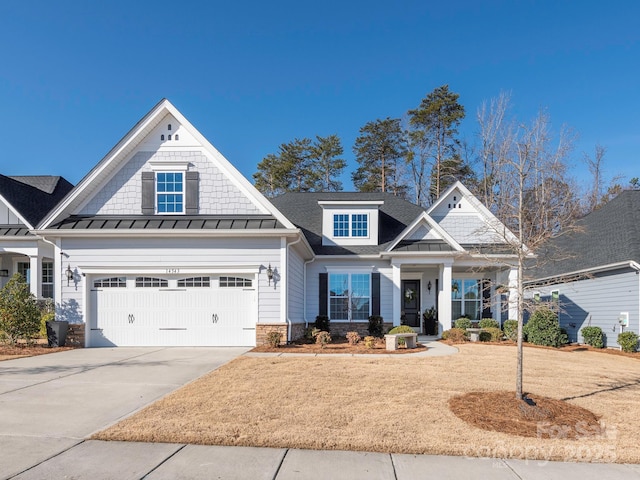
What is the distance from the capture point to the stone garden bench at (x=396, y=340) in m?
13.0

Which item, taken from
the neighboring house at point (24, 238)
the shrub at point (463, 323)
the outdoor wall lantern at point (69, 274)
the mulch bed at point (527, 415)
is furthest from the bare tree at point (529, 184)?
the neighboring house at point (24, 238)

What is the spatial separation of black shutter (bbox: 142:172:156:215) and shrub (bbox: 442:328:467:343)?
439 inches

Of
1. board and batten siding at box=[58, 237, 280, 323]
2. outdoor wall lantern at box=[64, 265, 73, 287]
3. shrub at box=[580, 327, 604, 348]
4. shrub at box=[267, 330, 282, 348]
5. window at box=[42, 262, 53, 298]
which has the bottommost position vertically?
shrub at box=[580, 327, 604, 348]

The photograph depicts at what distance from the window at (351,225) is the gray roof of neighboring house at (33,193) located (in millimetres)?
12523

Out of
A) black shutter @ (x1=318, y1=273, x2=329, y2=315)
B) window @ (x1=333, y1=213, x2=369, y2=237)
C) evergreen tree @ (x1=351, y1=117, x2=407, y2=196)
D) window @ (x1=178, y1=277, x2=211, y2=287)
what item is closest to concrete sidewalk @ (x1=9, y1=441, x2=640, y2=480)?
window @ (x1=178, y1=277, x2=211, y2=287)

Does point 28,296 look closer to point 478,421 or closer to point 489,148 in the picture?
point 478,421

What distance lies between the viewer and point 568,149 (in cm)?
2303

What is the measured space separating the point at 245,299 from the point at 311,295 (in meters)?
4.64

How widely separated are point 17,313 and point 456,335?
558 inches

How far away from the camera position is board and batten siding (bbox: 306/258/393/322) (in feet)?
56.6

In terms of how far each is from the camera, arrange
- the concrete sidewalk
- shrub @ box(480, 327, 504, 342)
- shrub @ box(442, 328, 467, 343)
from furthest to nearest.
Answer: shrub @ box(480, 327, 504, 342)
shrub @ box(442, 328, 467, 343)
the concrete sidewalk

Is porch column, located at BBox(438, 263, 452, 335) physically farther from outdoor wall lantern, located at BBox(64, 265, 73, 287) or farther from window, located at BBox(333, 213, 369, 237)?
outdoor wall lantern, located at BBox(64, 265, 73, 287)

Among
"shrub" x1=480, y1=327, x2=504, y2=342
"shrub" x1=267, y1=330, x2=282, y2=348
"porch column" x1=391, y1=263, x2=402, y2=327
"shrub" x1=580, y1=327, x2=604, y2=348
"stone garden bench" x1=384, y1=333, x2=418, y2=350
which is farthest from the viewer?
"porch column" x1=391, y1=263, x2=402, y2=327

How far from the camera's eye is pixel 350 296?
17453mm
